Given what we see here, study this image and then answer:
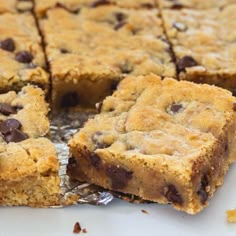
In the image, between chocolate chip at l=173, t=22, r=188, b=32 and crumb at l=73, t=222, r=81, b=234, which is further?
chocolate chip at l=173, t=22, r=188, b=32

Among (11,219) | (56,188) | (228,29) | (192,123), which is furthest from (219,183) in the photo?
(228,29)

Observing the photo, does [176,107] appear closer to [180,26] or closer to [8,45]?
[180,26]

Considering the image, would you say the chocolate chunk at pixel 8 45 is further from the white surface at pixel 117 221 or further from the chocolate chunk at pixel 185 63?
the white surface at pixel 117 221

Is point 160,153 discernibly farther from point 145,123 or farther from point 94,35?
point 94,35

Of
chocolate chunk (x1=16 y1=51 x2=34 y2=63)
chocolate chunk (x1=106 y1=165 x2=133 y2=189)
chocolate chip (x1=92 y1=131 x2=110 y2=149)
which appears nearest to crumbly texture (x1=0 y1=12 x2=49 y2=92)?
chocolate chunk (x1=16 y1=51 x2=34 y2=63)

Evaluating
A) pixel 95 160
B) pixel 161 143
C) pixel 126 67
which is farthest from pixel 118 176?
pixel 126 67

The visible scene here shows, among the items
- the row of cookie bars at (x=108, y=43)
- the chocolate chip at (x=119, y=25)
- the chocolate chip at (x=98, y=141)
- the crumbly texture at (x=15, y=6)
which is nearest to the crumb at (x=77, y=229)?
the chocolate chip at (x=98, y=141)

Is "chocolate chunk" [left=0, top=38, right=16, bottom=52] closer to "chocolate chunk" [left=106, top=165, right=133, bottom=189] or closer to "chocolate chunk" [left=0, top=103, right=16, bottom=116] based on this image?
"chocolate chunk" [left=0, top=103, right=16, bottom=116]

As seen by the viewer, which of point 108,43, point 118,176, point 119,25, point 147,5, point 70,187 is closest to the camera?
point 118,176
